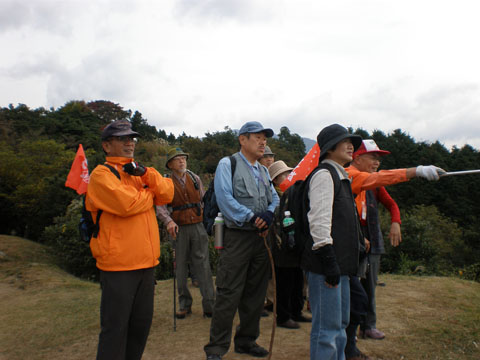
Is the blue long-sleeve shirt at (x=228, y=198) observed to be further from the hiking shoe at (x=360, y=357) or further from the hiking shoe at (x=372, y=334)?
the hiking shoe at (x=372, y=334)

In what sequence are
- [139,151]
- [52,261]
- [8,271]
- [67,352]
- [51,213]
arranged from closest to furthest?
[67,352]
[8,271]
[52,261]
[51,213]
[139,151]

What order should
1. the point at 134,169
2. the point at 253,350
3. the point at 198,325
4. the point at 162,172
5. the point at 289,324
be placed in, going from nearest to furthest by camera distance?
the point at 134,169, the point at 253,350, the point at 289,324, the point at 198,325, the point at 162,172

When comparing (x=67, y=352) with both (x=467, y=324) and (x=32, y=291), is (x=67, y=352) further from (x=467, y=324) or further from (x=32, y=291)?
(x=467, y=324)

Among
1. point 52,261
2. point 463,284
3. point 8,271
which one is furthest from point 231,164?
point 52,261

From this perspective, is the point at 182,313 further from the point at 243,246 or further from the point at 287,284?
the point at 243,246

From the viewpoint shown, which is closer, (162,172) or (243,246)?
(243,246)

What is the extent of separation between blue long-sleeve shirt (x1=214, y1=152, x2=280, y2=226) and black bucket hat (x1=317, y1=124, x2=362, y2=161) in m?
0.90

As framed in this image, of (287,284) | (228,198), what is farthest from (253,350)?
(228,198)

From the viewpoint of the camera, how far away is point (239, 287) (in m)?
3.69

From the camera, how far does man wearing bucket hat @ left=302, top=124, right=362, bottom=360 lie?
2785 millimetres

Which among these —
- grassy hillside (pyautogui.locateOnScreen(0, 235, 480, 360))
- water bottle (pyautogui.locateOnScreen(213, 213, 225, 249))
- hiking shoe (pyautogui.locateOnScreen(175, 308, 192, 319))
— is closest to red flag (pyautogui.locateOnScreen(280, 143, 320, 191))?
water bottle (pyautogui.locateOnScreen(213, 213, 225, 249))

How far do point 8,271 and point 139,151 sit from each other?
13448mm

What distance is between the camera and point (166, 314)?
18.3 feet

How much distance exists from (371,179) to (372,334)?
198 cm
